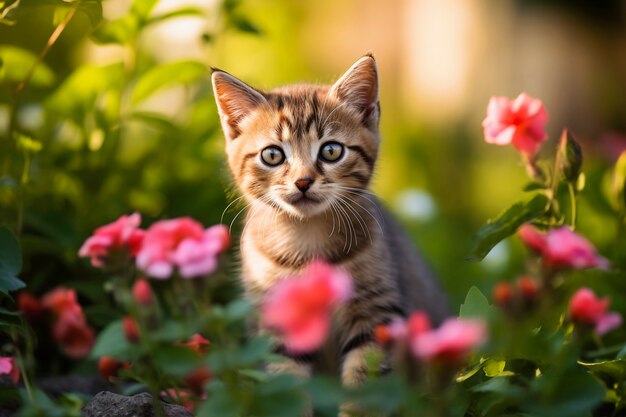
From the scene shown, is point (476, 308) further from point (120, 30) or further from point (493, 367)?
point (120, 30)

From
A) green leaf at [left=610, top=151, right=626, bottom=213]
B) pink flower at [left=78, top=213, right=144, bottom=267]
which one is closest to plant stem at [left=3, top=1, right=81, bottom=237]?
pink flower at [left=78, top=213, right=144, bottom=267]

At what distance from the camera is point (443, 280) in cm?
380

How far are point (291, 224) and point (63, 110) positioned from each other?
1042 millimetres

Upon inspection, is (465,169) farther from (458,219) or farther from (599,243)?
(599,243)

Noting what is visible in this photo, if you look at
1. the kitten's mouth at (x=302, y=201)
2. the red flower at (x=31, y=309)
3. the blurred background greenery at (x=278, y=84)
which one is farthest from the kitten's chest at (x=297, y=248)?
the red flower at (x=31, y=309)

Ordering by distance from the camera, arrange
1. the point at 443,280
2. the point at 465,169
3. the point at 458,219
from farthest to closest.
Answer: the point at 465,169
the point at 458,219
the point at 443,280

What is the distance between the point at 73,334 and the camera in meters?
2.23

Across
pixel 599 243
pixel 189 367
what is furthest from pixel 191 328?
pixel 599 243

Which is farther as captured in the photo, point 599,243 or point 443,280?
point 443,280

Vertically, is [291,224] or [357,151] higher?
[357,151]

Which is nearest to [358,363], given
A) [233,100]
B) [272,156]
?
[272,156]

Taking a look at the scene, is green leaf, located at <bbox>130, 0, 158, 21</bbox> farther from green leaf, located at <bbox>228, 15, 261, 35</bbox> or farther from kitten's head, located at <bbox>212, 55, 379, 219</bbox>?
kitten's head, located at <bbox>212, 55, 379, 219</bbox>

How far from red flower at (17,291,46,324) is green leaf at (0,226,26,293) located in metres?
0.36

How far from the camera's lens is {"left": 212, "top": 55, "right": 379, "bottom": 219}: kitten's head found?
2273mm
